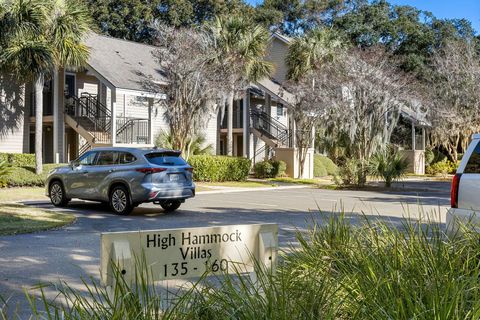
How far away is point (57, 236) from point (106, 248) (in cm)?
748

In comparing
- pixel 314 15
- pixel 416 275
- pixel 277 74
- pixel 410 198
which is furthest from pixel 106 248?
pixel 314 15

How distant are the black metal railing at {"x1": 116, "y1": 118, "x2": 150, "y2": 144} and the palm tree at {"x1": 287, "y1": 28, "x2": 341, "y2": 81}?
9785mm

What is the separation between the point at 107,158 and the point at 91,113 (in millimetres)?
13677

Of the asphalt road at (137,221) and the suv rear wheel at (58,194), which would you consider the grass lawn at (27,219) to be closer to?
the asphalt road at (137,221)

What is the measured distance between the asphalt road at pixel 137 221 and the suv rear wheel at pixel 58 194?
27 centimetres

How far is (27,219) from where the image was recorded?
12.6 meters

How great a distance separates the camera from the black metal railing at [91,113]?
2662cm

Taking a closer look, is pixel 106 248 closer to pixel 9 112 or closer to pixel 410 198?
pixel 410 198

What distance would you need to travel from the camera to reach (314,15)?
58.7 metres

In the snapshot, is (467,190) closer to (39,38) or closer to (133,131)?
(39,38)

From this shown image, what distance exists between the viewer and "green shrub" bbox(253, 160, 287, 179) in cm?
3134

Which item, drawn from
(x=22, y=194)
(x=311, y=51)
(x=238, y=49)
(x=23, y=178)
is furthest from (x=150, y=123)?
(x=311, y=51)

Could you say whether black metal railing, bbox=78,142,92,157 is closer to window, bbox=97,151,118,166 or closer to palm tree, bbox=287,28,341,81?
window, bbox=97,151,118,166

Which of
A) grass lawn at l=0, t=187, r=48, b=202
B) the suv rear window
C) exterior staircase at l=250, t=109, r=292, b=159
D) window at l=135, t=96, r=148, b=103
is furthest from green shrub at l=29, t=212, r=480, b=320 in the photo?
exterior staircase at l=250, t=109, r=292, b=159
